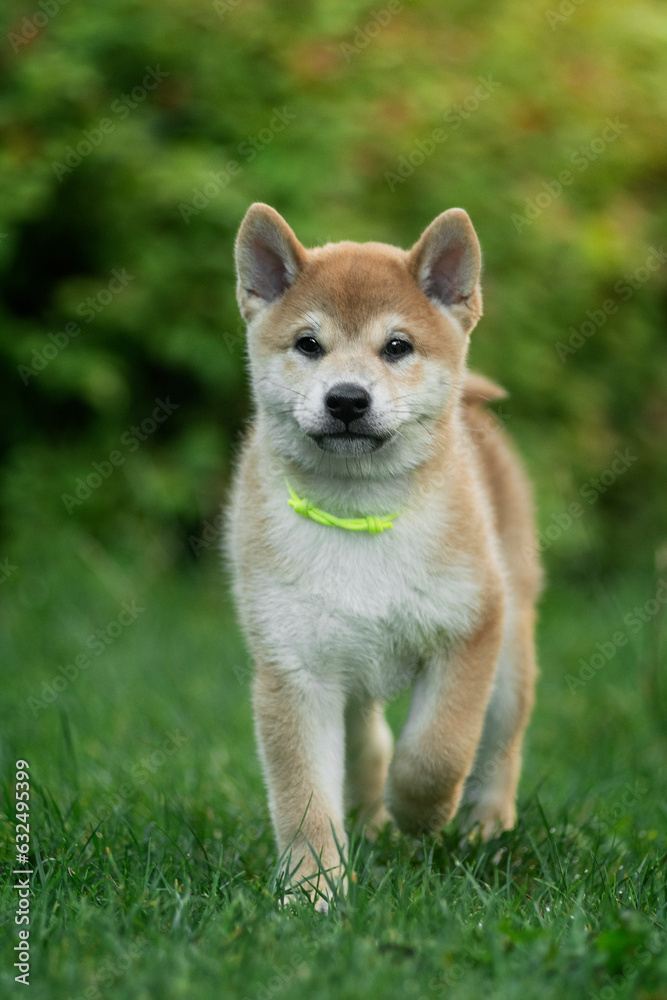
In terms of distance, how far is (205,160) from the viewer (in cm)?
646

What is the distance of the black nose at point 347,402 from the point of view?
10.5ft

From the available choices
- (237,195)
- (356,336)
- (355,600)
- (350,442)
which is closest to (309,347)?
(356,336)

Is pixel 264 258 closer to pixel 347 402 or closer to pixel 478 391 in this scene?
pixel 347 402

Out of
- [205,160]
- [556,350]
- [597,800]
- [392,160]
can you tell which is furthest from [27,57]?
[597,800]

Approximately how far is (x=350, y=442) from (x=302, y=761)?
900 mm

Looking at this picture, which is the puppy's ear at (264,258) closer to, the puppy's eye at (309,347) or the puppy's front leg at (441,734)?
the puppy's eye at (309,347)

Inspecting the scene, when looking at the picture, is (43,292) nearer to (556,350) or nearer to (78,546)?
(78,546)

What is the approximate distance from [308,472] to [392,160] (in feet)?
15.0

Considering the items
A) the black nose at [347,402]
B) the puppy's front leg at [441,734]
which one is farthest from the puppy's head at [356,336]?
the puppy's front leg at [441,734]

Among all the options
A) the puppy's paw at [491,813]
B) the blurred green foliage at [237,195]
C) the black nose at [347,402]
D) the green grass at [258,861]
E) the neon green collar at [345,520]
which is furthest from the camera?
the blurred green foliage at [237,195]

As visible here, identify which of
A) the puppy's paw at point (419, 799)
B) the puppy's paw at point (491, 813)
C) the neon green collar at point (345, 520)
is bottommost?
the puppy's paw at point (491, 813)

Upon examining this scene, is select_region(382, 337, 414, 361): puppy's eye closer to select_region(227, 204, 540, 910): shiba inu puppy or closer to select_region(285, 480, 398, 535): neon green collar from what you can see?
select_region(227, 204, 540, 910): shiba inu puppy

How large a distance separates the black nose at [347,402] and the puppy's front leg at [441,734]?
0.74 meters

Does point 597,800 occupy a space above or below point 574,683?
above
